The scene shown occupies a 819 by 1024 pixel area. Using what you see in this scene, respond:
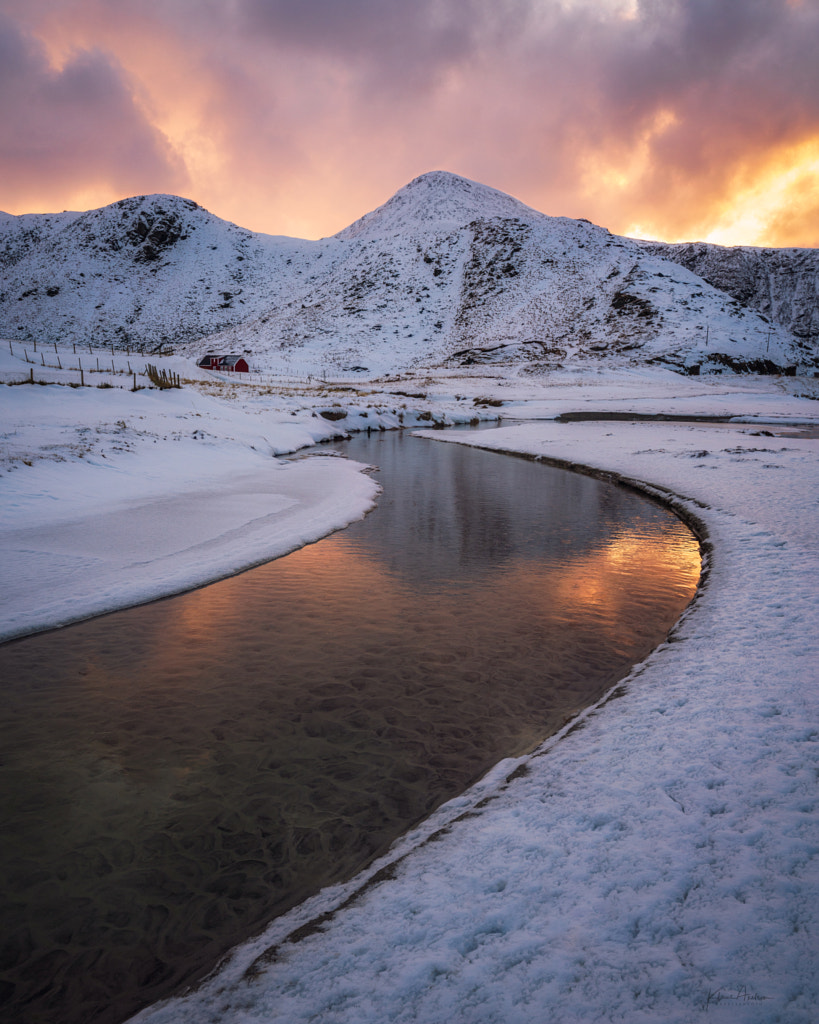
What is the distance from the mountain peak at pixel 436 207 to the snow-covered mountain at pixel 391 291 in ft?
2.77

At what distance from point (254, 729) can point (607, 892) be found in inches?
107

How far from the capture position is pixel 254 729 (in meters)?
4.28

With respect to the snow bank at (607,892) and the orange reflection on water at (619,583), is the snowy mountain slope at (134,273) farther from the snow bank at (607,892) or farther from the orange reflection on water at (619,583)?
the snow bank at (607,892)

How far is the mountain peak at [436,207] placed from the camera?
161 m

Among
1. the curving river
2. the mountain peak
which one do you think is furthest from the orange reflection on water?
the mountain peak

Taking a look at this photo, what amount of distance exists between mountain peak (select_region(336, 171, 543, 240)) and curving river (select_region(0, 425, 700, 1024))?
158509 millimetres

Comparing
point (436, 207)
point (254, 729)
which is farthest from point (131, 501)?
point (436, 207)

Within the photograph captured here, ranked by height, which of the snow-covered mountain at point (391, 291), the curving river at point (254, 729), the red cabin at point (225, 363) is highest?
the snow-covered mountain at point (391, 291)

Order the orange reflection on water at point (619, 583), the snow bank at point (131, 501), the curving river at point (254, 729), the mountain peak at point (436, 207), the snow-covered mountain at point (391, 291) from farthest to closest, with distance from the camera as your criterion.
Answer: the mountain peak at point (436, 207), the snow-covered mountain at point (391, 291), the snow bank at point (131, 501), the orange reflection on water at point (619, 583), the curving river at point (254, 729)

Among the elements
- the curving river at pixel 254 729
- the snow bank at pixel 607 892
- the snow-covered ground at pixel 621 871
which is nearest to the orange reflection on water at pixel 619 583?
the curving river at pixel 254 729

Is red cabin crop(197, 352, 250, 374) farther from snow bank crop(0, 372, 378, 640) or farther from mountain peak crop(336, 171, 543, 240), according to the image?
mountain peak crop(336, 171, 543, 240)

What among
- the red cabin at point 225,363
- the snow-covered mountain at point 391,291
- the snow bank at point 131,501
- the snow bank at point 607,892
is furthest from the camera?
the snow-covered mountain at point 391,291

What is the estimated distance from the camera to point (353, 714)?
4488mm

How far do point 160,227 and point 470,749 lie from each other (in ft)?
639
